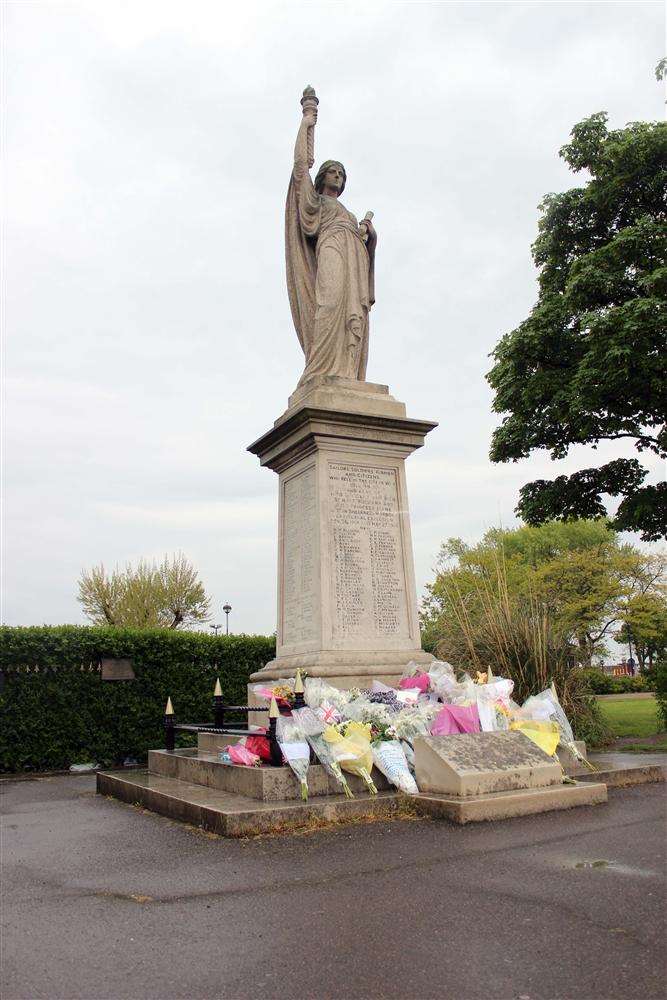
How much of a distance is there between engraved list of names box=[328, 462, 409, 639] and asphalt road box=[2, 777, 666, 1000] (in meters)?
3.33

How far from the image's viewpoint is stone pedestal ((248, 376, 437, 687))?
8.59 metres

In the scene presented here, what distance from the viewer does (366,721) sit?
264 inches

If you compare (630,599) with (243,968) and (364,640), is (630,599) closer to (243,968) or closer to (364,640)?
(364,640)

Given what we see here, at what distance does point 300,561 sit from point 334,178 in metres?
5.68

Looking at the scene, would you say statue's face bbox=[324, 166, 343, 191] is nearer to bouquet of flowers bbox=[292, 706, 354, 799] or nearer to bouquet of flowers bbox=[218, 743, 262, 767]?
bouquet of flowers bbox=[292, 706, 354, 799]

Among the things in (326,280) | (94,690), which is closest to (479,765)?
(326,280)

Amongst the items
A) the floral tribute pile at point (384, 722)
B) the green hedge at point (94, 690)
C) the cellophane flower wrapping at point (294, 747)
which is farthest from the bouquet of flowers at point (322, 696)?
the green hedge at point (94, 690)

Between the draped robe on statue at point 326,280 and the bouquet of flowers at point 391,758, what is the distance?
16.4 feet

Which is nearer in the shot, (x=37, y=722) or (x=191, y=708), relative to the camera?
(x=37, y=722)

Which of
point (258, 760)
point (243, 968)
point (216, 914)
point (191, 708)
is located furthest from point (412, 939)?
point (191, 708)

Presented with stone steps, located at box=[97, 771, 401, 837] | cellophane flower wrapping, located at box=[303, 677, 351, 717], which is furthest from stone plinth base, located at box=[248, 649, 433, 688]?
stone steps, located at box=[97, 771, 401, 837]

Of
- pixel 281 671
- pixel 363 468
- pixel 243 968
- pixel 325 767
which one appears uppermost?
pixel 363 468

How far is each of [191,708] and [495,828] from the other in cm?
930

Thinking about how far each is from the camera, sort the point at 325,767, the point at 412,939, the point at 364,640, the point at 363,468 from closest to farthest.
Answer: the point at 412,939 < the point at 325,767 < the point at 364,640 < the point at 363,468
